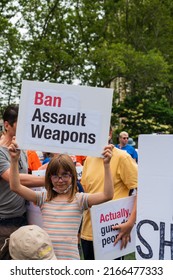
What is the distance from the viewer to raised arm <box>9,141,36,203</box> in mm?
3658

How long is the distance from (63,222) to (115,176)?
0.75 meters

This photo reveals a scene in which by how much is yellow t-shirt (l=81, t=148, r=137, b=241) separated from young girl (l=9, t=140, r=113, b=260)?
0.54 metres

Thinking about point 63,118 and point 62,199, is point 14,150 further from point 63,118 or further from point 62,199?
point 62,199

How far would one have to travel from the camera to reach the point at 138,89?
3303 cm

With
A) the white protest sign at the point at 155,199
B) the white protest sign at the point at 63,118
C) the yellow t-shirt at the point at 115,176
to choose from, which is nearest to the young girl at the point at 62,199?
the white protest sign at the point at 63,118

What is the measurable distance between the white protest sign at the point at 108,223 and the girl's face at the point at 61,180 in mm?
408

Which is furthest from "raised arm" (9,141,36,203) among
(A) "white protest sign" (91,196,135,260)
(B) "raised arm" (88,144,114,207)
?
(A) "white protest sign" (91,196,135,260)

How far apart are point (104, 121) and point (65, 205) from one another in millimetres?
591

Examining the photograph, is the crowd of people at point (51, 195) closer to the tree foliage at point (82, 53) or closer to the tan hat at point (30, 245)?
the tan hat at point (30, 245)

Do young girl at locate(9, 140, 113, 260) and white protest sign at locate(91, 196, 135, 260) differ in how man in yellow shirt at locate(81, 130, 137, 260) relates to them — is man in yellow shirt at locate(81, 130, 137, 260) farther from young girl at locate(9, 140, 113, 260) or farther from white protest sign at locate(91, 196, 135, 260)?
young girl at locate(9, 140, 113, 260)

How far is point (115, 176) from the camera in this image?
14.3 feet

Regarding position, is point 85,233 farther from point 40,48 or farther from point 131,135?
point 131,135

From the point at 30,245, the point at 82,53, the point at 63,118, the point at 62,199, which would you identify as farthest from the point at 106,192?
the point at 82,53
